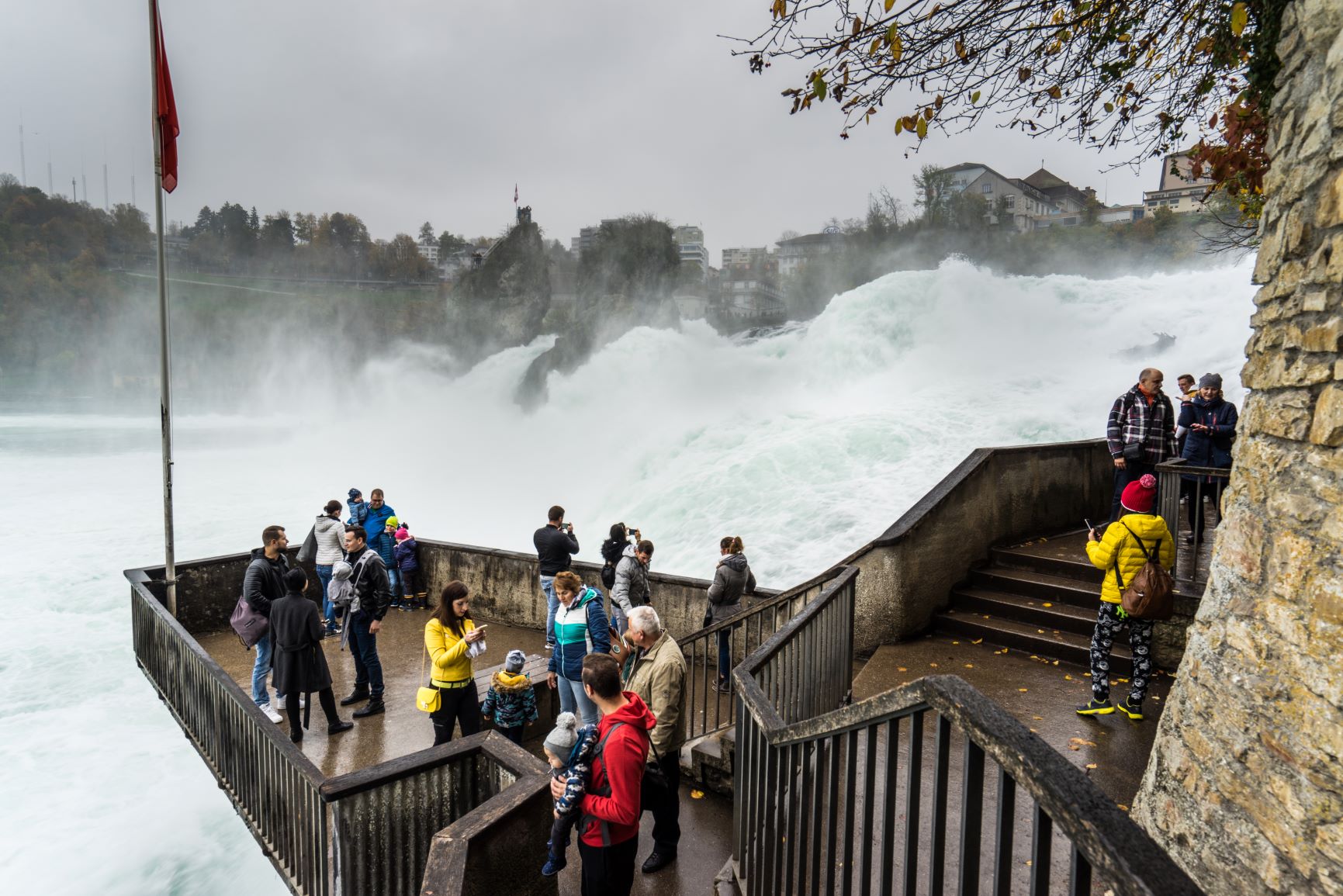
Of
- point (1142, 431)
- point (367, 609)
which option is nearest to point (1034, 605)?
point (1142, 431)

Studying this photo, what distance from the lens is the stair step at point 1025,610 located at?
22.7 feet

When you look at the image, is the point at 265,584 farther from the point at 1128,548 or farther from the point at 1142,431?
the point at 1142,431

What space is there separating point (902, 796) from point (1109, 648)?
2.04 meters

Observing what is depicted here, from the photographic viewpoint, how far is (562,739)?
3727mm

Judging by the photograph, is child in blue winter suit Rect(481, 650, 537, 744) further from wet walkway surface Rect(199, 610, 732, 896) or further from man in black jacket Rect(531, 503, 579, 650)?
man in black jacket Rect(531, 503, 579, 650)

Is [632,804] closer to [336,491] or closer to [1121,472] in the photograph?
[1121,472]

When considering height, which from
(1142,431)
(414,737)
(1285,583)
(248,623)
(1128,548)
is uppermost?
(1142,431)

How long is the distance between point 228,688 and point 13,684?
14.4 meters

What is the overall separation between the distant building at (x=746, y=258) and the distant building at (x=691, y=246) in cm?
294

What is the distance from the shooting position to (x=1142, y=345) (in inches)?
935

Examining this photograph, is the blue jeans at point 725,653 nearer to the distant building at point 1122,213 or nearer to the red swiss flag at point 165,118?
the red swiss flag at point 165,118

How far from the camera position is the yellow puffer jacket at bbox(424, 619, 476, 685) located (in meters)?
5.65

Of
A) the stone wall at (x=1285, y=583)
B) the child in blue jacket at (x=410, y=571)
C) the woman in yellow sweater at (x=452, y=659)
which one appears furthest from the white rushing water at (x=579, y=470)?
the stone wall at (x=1285, y=583)

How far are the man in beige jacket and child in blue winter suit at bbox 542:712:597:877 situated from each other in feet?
2.68
